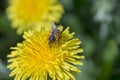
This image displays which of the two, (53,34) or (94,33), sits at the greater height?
(94,33)

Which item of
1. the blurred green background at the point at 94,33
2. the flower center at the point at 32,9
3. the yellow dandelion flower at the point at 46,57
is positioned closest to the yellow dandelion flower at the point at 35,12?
the flower center at the point at 32,9

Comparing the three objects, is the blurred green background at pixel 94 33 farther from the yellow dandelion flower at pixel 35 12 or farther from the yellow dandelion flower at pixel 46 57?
the yellow dandelion flower at pixel 46 57

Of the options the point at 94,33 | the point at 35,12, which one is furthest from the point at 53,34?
the point at 94,33

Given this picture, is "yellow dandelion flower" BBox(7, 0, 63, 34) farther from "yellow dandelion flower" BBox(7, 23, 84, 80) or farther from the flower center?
"yellow dandelion flower" BBox(7, 23, 84, 80)

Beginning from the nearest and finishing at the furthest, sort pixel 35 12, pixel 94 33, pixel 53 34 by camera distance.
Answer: pixel 53 34 < pixel 35 12 < pixel 94 33

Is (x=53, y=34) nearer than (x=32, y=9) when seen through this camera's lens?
Yes

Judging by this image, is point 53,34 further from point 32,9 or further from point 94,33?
point 94,33

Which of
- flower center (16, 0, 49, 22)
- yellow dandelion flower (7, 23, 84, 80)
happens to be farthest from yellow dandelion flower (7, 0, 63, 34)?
yellow dandelion flower (7, 23, 84, 80)
